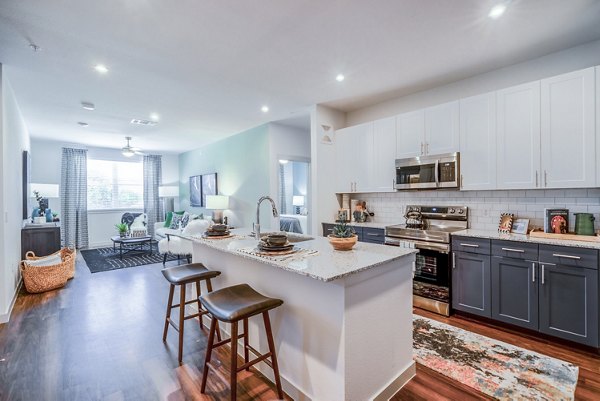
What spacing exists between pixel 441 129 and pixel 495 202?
1048 millimetres

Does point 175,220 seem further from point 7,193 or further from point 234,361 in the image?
point 234,361

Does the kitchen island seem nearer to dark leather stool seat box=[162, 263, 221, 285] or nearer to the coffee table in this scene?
dark leather stool seat box=[162, 263, 221, 285]

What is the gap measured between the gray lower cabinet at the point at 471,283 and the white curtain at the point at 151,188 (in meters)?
7.99

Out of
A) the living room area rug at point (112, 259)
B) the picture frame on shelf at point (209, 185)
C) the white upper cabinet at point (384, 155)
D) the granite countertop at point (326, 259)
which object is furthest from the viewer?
the picture frame on shelf at point (209, 185)

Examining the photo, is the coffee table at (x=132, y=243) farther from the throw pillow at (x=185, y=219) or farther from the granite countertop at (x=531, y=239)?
the granite countertop at (x=531, y=239)

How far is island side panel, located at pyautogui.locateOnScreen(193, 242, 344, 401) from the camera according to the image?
1.62m

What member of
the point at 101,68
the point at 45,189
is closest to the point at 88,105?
the point at 101,68

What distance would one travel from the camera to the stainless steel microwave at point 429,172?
330 centimetres

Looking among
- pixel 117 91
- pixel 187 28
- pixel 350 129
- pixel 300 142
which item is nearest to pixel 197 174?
pixel 300 142

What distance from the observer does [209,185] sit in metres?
7.20

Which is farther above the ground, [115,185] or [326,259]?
[115,185]

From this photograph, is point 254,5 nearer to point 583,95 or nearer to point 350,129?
point 350,129

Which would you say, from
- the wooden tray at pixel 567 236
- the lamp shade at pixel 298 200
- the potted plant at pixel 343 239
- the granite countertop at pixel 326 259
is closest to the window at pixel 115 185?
the lamp shade at pixel 298 200

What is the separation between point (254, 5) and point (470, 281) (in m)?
3.24
